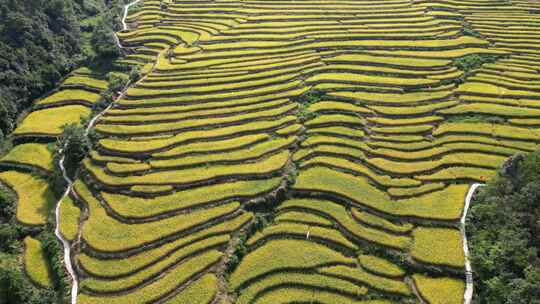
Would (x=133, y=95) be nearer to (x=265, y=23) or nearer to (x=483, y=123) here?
(x=265, y=23)

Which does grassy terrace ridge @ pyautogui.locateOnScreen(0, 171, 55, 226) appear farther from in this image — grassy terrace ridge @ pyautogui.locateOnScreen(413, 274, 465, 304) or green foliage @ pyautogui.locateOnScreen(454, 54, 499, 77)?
green foliage @ pyautogui.locateOnScreen(454, 54, 499, 77)

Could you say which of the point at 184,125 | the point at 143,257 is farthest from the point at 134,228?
the point at 184,125

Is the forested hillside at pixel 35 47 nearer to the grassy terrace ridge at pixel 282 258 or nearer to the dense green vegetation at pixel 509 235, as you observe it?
the grassy terrace ridge at pixel 282 258

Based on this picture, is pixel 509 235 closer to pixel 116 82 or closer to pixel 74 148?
pixel 74 148

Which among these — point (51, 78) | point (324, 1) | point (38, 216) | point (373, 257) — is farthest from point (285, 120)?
point (324, 1)

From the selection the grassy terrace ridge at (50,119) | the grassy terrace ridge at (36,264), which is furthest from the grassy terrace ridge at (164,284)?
the grassy terrace ridge at (50,119)
